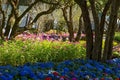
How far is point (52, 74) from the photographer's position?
19.1ft

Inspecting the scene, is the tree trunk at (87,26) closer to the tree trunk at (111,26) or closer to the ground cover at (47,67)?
the tree trunk at (111,26)

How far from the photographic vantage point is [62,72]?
20.2 ft

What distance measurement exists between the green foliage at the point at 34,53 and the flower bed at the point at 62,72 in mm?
3645

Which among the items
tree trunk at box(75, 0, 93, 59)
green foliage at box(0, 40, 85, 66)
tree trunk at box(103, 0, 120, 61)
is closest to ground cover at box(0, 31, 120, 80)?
green foliage at box(0, 40, 85, 66)

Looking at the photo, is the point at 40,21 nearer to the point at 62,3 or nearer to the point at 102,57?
the point at 62,3

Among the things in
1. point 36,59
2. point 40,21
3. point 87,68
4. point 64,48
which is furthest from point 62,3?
point 40,21

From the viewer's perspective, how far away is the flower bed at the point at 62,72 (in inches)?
218

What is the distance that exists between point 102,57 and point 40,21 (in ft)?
71.0

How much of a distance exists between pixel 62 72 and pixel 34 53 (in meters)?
5.67

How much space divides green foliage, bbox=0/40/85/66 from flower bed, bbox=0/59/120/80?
3645 millimetres

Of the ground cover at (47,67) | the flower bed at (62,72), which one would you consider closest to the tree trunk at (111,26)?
the ground cover at (47,67)

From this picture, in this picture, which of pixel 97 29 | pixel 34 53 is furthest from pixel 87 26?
pixel 34 53

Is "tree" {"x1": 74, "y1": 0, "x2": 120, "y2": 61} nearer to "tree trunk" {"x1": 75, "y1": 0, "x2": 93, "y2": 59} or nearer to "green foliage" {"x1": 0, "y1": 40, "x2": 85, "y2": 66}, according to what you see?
"tree trunk" {"x1": 75, "y1": 0, "x2": 93, "y2": 59}

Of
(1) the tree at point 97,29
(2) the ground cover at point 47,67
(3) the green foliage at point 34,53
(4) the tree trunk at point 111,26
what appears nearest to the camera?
(2) the ground cover at point 47,67
